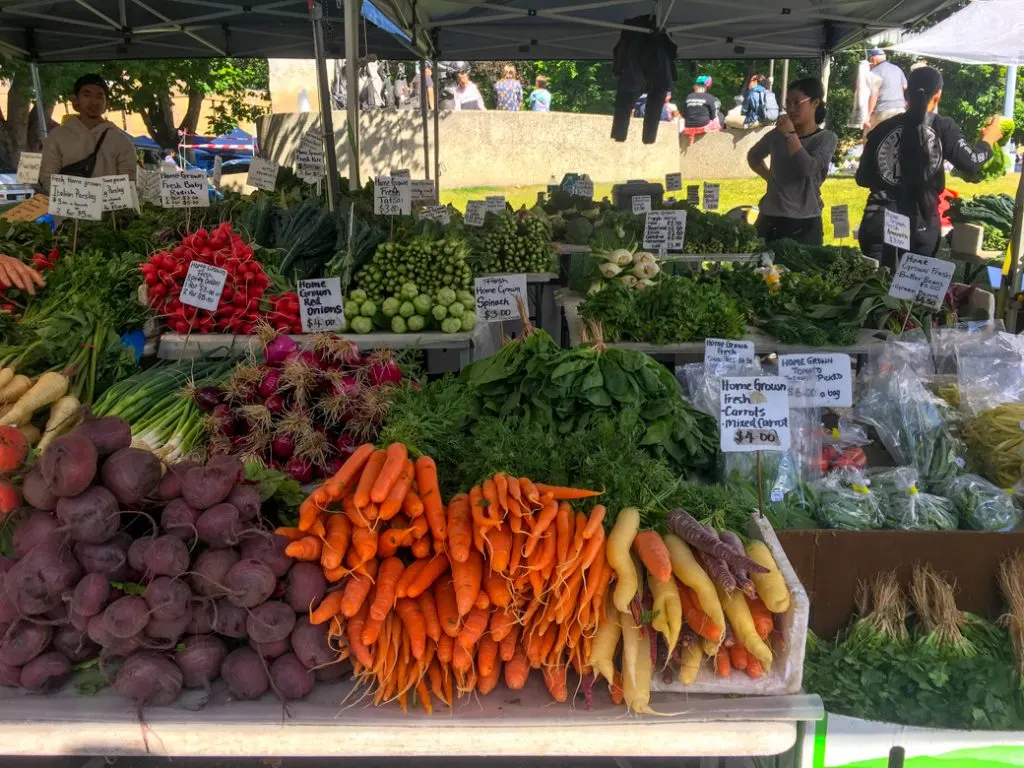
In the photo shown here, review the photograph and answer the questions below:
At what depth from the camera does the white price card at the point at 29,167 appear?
638 cm

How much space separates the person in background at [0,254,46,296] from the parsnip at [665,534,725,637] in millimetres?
3326

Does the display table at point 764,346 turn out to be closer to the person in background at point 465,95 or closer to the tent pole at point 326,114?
the tent pole at point 326,114

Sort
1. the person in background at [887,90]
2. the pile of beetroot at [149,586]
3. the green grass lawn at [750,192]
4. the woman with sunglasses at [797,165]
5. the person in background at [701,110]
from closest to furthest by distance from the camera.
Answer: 1. the pile of beetroot at [149,586]
2. the woman with sunglasses at [797,165]
3. the person in background at [887,90]
4. the green grass lawn at [750,192]
5. the person in background at [701,110]

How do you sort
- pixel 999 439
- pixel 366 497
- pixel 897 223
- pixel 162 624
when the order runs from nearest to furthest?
pixel 162 624
pixel 366 497
pixel 999 439
pixel 897 223

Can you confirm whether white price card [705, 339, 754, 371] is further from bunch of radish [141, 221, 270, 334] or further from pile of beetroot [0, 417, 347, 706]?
bunch of radish [141, 221, 270, 334]

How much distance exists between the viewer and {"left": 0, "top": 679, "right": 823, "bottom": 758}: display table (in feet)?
5.73

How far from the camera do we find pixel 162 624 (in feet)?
5.66

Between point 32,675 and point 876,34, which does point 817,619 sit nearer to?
point 32,675

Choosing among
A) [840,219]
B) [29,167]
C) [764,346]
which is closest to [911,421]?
[764,346]

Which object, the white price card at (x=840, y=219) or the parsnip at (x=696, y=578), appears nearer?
the parsnip at (x=696, y=578)

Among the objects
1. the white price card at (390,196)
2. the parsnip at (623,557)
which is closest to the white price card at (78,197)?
the white price card at (390,196)

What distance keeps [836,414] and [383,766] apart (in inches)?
84.9

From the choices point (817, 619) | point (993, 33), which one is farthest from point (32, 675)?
point (993, 33)

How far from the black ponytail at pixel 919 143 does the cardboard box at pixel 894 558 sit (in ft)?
15.2
